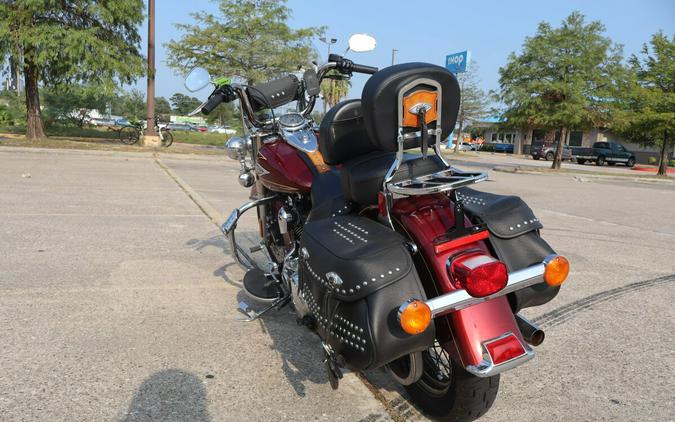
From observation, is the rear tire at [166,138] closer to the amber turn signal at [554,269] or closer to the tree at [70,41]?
the tree at [70,41]

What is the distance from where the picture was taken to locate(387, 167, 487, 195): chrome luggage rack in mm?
1960

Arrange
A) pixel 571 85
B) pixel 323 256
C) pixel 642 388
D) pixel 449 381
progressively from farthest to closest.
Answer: pixel 571 85 < pixel 642 388 < pixel 449 381 < pixel 323 256

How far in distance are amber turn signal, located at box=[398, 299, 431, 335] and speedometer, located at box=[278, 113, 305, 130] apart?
1801 millimetres

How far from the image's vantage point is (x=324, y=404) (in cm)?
247

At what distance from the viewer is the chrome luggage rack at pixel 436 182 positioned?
196 centimetres

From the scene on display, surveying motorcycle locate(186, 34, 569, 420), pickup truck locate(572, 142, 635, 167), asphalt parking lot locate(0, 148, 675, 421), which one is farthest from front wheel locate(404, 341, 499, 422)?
pickup truck locate(572, 142, 635, 167)

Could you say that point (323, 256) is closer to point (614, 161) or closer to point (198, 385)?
Result: point (198, 385)

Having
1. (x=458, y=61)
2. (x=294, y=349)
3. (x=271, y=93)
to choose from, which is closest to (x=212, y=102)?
(x=271, y=93)

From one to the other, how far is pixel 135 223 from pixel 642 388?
5502mm

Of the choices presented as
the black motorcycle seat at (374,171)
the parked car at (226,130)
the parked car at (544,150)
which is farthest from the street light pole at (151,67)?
the parked car at (544,150)

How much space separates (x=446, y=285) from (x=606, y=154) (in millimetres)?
39762

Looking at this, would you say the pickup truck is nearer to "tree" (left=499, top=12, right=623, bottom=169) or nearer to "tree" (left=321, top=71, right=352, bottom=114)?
"tree" (left=499, top=12, right=623, bottom=169)

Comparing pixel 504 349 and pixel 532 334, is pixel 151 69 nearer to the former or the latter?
pixel 532 334

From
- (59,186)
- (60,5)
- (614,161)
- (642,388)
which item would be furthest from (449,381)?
(614,161)
